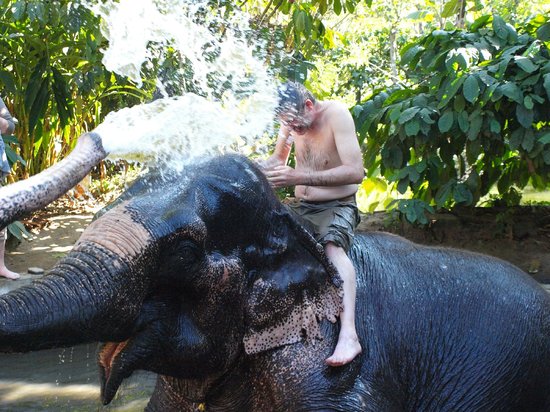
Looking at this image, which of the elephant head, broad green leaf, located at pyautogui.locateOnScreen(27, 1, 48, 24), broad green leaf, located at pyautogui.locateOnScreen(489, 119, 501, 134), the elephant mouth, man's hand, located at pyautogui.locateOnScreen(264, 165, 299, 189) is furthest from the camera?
broad green leaf, located at pyautogui.locateOnScreen(27, 1, 48, 24)

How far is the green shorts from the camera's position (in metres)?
3.25

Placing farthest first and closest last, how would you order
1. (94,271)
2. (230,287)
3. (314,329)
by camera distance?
(314,329) < (230,287) < (94,271)

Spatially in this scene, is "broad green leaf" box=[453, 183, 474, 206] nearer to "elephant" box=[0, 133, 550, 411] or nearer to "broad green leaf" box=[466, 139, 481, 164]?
"broad green leaf" box=[466, 139, 481, 164]

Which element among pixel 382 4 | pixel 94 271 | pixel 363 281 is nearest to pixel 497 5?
pixel 382 4

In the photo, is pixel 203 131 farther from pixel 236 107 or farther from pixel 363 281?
pixel 363 281

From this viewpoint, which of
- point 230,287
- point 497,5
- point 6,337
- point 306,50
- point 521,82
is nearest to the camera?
point 6,337

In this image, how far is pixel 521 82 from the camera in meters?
6.39

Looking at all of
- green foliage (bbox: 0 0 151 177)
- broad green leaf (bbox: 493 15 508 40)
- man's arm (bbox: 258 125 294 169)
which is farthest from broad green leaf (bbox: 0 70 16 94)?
man's arm (bbox: 258 125 294 169)

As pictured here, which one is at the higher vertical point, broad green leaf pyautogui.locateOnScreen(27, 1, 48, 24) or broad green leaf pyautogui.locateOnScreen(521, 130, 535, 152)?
broad green leaf pyautogui.locateOnScreen(27, 1, 48, 24)

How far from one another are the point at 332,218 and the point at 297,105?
0.47 meters

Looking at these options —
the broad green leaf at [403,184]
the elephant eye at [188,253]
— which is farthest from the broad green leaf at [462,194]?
the elephant eye at [188,253]

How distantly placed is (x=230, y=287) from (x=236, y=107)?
1028 mm

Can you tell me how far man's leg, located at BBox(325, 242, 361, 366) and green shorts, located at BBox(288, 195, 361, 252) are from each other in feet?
0.11

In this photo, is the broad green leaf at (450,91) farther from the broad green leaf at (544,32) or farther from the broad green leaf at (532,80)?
the broad green leaf at (544,32)
